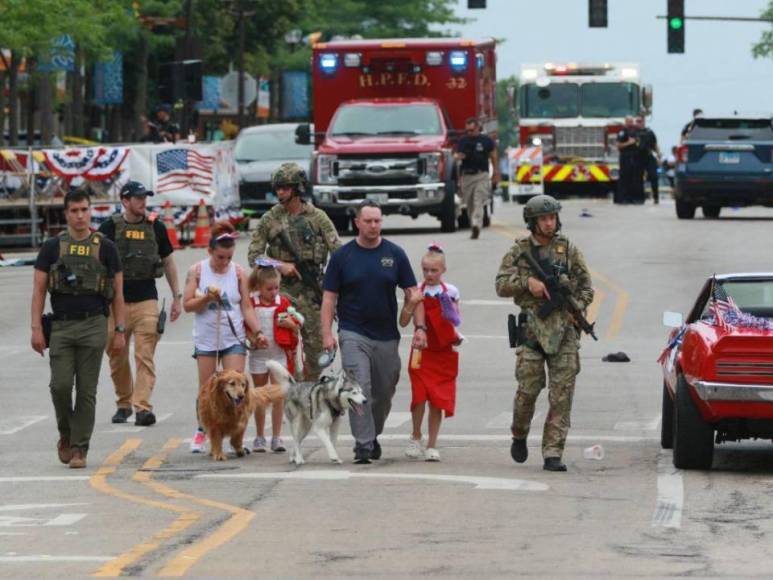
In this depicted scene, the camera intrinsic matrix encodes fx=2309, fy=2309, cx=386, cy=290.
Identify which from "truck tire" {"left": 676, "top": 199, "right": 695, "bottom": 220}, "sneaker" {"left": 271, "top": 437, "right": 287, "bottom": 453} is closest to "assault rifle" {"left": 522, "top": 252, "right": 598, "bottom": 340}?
"sneaker" {"left": 271, "top": 437, "right": 287, "bottom": 453}

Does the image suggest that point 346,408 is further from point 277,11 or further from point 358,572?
point 277,11

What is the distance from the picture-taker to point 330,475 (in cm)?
1456

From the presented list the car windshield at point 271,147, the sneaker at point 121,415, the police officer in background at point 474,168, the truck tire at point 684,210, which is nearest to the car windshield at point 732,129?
the truck tire at point 684,210

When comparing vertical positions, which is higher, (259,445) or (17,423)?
(259,445)

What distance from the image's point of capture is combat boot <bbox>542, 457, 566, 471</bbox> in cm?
1488

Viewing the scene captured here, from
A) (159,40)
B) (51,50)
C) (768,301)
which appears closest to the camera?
(768,301)

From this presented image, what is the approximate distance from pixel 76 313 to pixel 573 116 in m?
40.8

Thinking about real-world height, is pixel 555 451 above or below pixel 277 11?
below

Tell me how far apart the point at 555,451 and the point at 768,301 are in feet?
6.16

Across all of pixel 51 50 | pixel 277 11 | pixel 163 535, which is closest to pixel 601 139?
pixel 51 50

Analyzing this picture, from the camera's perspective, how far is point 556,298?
1487 cm

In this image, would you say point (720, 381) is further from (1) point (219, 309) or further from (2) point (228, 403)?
(1) point (219, 309)

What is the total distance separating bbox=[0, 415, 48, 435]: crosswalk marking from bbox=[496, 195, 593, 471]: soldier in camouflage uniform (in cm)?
484

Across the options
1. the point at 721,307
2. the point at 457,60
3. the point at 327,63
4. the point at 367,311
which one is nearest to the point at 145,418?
the point at 367,311
